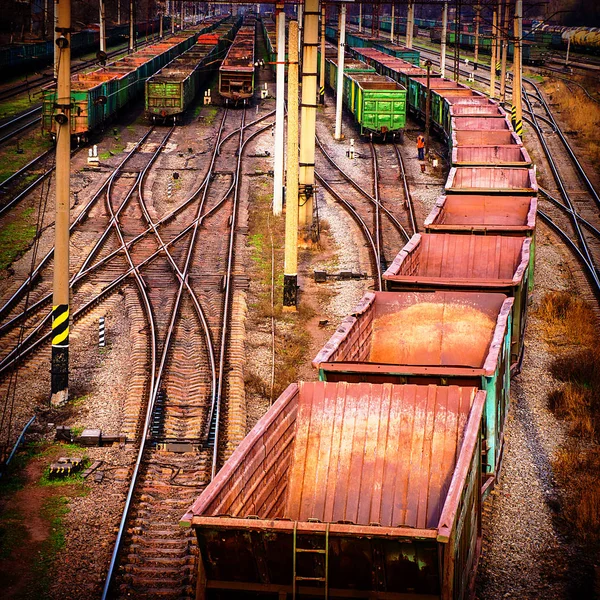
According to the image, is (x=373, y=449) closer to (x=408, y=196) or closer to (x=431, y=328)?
(x=431, y=328)

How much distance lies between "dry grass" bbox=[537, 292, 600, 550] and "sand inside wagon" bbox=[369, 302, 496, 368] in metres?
2.15

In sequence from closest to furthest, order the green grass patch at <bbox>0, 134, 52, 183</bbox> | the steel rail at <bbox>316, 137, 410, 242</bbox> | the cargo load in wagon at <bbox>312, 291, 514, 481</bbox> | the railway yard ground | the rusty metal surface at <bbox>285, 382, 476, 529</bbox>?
the rusty metal surface at <bbox>285, 382, 476, 529</bbox> → the railway yard ground → the cargo load in wagon at <bbox>312, 291, 514, 481</bbox> → the steel rail at <bbox>316, 137, 410, 242</bbox> → the green grass patch at <bbox>0, 134, 52, 183</bbox>

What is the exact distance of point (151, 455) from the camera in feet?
41.4

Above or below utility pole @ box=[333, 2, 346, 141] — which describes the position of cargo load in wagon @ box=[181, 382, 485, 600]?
below

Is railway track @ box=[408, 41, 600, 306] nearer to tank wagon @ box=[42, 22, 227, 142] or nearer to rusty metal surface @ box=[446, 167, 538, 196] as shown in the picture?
rusty metal surface @ box=[446, 167, 538, 196]

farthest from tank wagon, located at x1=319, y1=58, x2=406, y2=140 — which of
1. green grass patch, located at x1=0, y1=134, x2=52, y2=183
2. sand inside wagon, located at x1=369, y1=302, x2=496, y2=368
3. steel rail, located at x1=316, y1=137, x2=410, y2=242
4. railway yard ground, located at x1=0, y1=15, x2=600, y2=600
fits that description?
sand inside wagon, located at x1=369, y1=302, x2=496, y2=368

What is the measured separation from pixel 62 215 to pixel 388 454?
278 inches

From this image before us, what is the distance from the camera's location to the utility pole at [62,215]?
1327 centimetres

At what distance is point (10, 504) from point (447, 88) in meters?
33.1

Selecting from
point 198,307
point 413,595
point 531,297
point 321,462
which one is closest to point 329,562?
point 413,595

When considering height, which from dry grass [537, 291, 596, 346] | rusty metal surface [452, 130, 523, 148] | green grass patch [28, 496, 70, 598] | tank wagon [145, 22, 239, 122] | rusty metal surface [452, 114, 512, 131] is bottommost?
green grass patch [28, 496, 70, 598]

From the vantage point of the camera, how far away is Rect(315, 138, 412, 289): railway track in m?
23.3

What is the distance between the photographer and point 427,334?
13.2 m

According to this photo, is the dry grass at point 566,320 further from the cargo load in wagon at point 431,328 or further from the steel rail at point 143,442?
the steel rail at point 143,442
